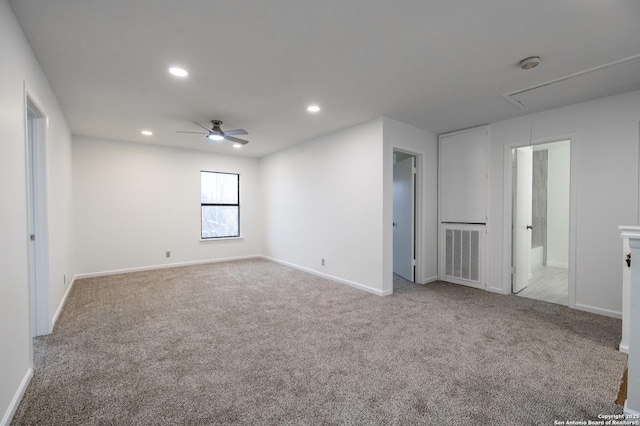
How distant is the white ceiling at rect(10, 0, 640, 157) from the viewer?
1.89 m

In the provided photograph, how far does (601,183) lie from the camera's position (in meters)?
3.32

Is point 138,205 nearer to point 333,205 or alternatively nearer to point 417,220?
point 333,205

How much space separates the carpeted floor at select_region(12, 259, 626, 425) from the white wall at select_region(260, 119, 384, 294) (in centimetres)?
84

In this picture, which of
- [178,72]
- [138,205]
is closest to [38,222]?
[178,72]

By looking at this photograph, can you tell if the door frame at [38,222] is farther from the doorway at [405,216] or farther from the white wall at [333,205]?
the doorway at [405,216]

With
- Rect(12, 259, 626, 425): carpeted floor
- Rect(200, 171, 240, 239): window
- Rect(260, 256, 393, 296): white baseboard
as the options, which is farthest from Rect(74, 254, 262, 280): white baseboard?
Rect(12, 259, 626, 425): carpeted floor

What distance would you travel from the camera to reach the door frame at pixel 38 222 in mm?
2746

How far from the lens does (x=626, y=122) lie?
124 inches

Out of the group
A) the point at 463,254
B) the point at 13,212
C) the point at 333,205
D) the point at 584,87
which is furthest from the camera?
the point at 333,205

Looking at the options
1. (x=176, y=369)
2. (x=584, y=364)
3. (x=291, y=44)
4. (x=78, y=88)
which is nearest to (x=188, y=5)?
(x=291, y=44)

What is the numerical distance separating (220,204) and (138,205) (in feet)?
5.44

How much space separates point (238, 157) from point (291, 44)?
4.87m

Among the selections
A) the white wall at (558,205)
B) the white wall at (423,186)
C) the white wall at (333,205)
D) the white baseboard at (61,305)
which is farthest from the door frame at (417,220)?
the white baseboard at (61,305)

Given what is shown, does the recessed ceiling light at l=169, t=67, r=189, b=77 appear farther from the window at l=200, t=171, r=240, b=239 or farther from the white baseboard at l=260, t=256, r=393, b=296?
the window at l=200, t=171, r=240, b=239
